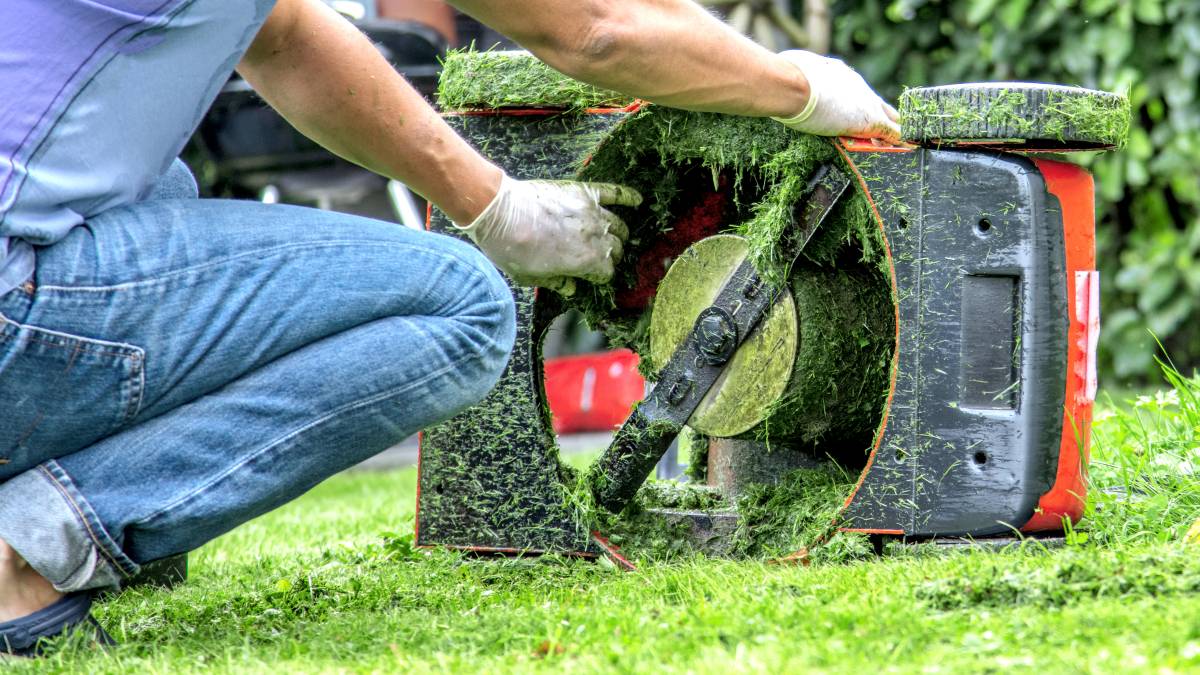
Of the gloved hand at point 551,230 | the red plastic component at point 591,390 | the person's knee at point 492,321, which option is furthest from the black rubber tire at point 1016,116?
the red plastic component at point 591,390

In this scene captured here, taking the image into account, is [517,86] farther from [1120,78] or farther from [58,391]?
[1120,78]

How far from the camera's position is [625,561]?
6.07 ft

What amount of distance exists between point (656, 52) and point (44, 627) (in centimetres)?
96

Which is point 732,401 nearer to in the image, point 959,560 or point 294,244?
point 959,560

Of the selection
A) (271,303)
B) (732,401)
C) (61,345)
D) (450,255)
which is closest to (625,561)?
(732,401)

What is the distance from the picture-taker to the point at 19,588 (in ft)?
4.61

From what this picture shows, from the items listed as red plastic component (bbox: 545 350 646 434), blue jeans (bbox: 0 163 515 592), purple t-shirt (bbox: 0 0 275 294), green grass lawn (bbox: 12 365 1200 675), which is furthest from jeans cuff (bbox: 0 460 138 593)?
red plastic component (bbox: 545 350 646 434)

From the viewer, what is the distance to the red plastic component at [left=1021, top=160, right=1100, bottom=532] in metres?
1.63

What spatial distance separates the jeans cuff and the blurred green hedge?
362cm

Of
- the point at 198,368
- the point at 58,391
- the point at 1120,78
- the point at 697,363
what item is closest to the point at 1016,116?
the point at 697,363

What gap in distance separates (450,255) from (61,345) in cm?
45

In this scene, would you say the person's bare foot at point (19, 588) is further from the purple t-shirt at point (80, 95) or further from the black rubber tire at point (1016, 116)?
the black rubber tire at point (1016, 116)

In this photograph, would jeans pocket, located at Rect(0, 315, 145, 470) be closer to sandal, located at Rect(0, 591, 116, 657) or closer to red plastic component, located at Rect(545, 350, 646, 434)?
sandal, located at Rect(0, 591, 116, 657)

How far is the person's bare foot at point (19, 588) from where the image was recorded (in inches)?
54.7
